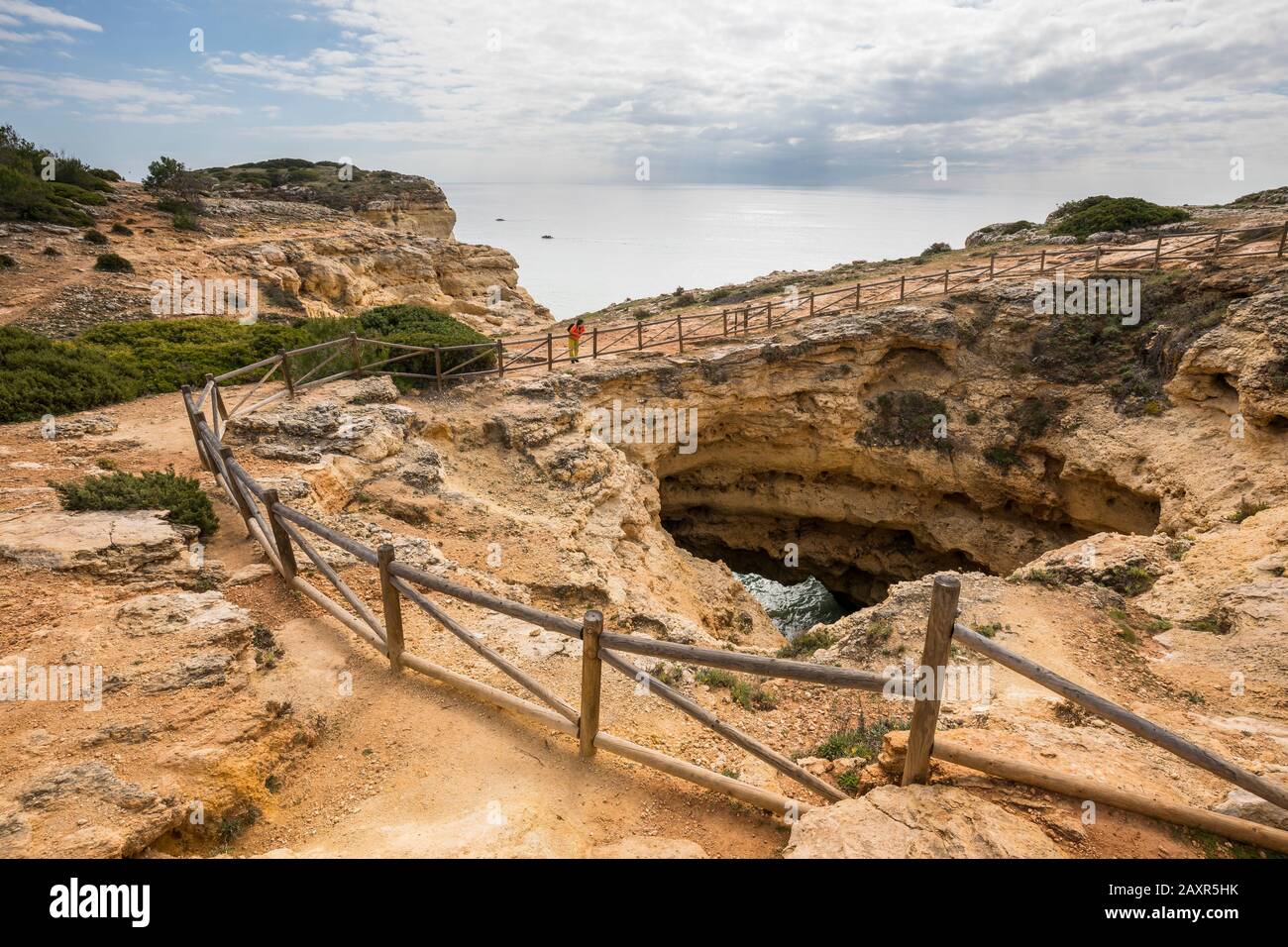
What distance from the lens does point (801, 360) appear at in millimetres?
18641

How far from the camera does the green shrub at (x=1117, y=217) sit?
1033 inches

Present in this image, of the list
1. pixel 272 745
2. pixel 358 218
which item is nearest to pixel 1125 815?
pixel 272 745

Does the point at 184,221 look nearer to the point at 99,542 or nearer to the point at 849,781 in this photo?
the point at 99,542

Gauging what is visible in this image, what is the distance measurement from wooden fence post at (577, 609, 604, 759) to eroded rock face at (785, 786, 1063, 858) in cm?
194

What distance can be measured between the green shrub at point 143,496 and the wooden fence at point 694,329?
3858 millimetres

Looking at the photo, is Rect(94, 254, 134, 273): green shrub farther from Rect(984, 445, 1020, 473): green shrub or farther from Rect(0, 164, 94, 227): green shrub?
Rect(984, 445, 1020, 473): green shrub

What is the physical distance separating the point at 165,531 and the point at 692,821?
726cm

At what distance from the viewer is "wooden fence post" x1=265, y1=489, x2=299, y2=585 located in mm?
7533

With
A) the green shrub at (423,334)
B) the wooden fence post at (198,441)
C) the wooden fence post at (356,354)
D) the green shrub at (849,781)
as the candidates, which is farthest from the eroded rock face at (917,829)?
the wooden fence post at (356,354)

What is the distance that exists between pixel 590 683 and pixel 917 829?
8.70 ft

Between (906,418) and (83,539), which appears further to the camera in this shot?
(906,418)

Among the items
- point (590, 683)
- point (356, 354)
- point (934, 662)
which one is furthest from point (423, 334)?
point (934, 662)

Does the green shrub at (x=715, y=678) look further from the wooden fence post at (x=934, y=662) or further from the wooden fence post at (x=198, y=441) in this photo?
the wooden fence post at (x=198, y=441)
